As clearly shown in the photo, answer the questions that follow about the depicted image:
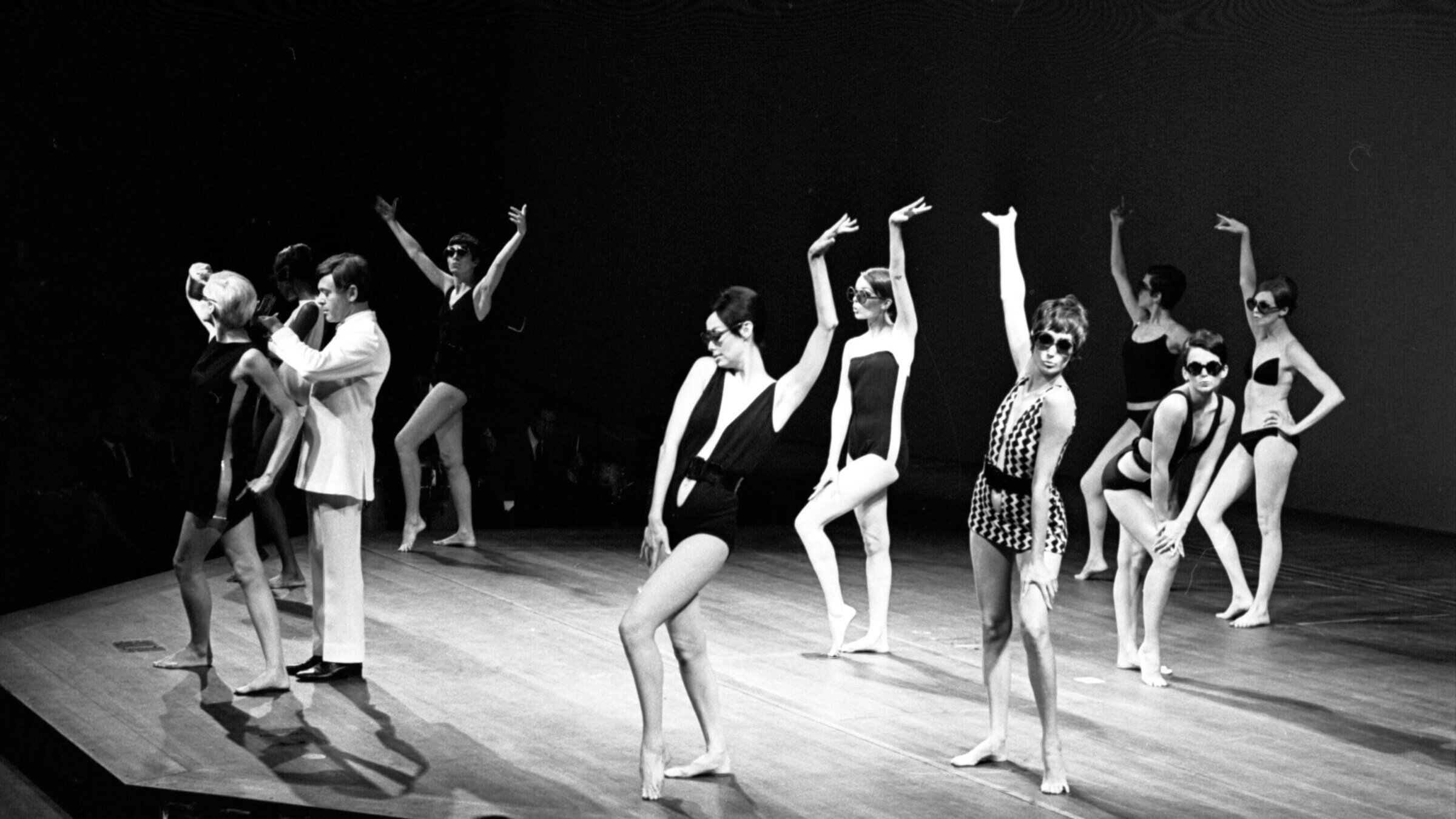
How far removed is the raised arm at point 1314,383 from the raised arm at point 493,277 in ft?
12.1

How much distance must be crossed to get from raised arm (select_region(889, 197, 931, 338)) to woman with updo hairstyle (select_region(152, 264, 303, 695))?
6.99ft

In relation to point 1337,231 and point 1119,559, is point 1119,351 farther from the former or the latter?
point 1119,559

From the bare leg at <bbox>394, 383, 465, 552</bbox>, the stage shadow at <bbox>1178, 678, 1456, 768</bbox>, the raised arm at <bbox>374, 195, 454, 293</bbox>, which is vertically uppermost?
the raised arm at <bbox>374, 195, 454, 293</bbox>

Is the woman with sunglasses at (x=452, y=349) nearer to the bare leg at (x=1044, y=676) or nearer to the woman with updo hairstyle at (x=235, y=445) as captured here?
the woman with updo hairstyle at (x=235, y=445)

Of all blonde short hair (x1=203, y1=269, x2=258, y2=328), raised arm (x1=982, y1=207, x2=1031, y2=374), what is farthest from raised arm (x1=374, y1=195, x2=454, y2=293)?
raised arm (x1=982, y1=207, x2=1031, y2=374)

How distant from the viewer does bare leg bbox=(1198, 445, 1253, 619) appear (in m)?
7.54

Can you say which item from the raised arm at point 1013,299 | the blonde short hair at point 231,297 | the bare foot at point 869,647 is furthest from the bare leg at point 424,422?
the raised arm at point 1013,299

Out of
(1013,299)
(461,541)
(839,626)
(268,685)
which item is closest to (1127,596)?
(839,626)

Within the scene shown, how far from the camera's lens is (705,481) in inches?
179

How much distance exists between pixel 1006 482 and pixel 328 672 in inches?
100

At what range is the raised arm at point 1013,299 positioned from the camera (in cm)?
500

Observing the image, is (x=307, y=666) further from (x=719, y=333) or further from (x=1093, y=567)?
(x=1093, y=567)

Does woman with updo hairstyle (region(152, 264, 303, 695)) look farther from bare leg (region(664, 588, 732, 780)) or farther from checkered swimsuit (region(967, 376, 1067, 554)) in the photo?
checkered swimsuit (region(967, 376, 1067, 554))

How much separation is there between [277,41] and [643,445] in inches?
145
